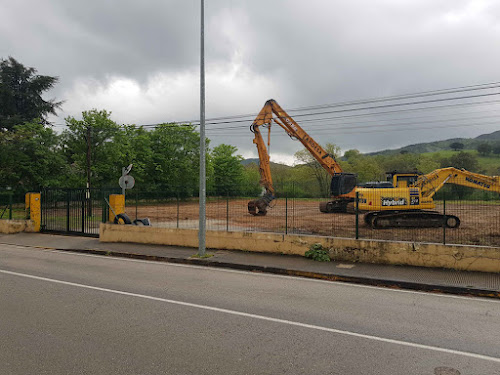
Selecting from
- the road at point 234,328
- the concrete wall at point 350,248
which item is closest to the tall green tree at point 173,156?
the concrete wall at point 350,248

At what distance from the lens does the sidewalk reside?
851 centimetres

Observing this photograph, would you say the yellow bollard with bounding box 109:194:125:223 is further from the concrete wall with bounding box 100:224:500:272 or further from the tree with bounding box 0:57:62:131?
the tree with bounding box 0:57:62:131

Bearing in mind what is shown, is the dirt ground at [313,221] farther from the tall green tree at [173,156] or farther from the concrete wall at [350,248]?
the tall green tree at [173,156]

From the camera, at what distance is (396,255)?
34.6 feet

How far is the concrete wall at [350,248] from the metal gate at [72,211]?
12.2 ft

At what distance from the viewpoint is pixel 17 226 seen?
63.5ft

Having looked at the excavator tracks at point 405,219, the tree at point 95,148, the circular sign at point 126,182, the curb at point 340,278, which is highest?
the tree at point 95,148

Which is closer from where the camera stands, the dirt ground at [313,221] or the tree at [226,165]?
the dirt ground at [313,221]

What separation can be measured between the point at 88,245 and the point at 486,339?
13912 millimetres

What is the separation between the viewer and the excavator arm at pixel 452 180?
19484 mm

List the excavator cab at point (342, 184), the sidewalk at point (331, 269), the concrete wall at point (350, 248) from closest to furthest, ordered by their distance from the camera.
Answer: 1. the sidewalk at point (331, 269)
2. the concrete wall at point (350, 248)
3. the excavator cab at point (342, 184)

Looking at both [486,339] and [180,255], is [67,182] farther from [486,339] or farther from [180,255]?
[486,339]

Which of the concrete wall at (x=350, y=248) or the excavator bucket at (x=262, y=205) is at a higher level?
the excavator bucket at (x=262, y=205)

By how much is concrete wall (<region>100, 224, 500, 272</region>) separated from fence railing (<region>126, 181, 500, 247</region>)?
92 cm
